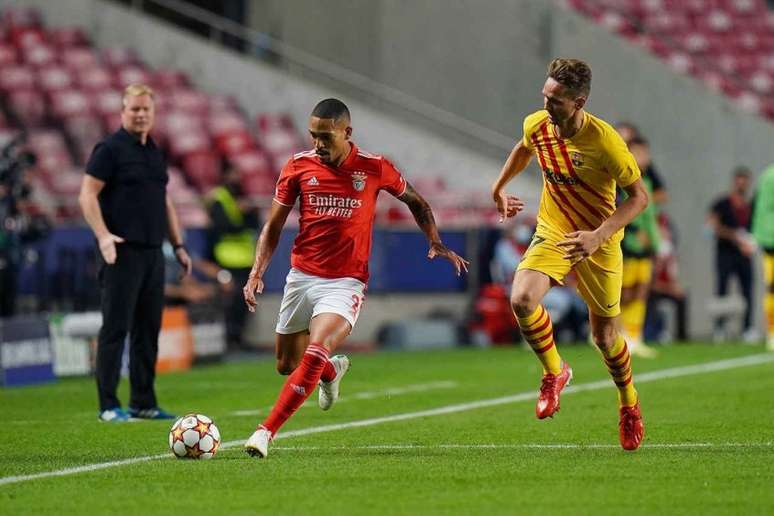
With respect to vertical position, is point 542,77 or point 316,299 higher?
point 542,77

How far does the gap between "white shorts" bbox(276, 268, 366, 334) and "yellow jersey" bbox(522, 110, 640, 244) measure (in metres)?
1.19

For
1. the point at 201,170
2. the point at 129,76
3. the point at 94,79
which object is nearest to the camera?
the point at 201,170

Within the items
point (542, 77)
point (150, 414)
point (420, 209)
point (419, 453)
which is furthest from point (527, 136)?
point (542, 77)

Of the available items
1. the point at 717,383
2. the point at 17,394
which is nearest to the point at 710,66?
the point at 717,383

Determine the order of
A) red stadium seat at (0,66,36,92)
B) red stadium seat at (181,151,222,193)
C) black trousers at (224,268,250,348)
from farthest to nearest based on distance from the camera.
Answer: red stadium seat at (0,66,36,92) → red stadium seat at (181,151,222,193) → black trousers at (224,268,250,348)

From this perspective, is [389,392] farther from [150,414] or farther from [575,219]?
[575,219]

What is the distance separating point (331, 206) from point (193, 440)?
1.57 meters

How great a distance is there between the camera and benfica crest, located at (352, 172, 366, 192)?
9852mm

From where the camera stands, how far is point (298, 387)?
30.1ft

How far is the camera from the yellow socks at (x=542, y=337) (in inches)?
390

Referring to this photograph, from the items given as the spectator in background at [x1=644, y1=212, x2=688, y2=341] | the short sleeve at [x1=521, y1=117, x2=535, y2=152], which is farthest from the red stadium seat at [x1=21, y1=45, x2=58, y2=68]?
the short sleeve at [x1=521, y1=117, x2=535, y2=152]

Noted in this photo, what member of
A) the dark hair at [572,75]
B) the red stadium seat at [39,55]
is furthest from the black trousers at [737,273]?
the dark hair at [572,75]

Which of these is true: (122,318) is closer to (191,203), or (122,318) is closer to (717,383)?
(717,383)

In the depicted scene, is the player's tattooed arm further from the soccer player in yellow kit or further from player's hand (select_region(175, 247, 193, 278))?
player's hand (select_region(175, 247, 193, 278))
